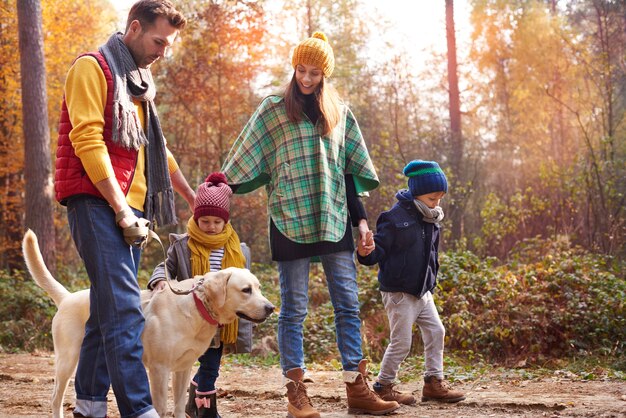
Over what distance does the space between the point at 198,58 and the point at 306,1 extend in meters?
4.79

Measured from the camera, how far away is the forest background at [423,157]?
796 cm

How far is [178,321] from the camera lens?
3.84 meters

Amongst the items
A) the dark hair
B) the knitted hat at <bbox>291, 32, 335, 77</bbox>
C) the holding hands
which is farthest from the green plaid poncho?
the dark hair

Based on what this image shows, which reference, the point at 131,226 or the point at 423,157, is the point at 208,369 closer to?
the point at 131,226


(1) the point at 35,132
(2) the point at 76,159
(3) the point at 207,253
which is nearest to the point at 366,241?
(3) the point at 207,253

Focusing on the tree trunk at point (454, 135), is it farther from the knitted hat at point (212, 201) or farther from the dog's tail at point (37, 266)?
the dog's tail at point (37, 266)

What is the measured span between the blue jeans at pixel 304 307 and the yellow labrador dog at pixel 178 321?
1.47 ft

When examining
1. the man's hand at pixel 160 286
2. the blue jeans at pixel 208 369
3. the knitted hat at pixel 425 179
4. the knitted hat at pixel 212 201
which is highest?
the knitted hat at pixel 425 179

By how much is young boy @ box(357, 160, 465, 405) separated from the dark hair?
6.81 feet

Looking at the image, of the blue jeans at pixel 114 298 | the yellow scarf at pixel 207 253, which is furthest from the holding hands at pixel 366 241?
the blue jeans at pixel 114 298

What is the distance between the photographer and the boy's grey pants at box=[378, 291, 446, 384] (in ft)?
15.9

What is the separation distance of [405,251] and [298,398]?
51.0 inches

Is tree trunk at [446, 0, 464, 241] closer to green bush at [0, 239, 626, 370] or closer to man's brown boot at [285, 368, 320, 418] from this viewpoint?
green bush at [0, 239, 626, 370]

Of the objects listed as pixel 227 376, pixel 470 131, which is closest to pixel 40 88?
pixel 227 376
